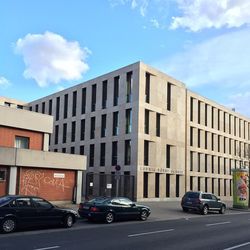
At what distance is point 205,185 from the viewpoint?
53906 mm

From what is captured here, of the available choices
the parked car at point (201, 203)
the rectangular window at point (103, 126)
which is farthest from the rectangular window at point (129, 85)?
the parked car at point (201, 203)

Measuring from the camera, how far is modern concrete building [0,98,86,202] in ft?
85.8

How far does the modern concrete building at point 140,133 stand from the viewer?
41625 millimetres

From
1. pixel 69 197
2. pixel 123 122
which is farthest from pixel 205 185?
pixel 69 197

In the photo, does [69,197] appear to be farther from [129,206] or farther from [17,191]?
[129,206]

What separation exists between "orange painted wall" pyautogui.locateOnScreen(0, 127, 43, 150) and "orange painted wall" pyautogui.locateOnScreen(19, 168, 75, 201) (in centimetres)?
275

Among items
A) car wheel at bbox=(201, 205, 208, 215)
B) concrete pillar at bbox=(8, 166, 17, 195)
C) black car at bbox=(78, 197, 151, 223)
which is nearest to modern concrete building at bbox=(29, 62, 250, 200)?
car wheel at bbox=(201, 205, 208, 215)

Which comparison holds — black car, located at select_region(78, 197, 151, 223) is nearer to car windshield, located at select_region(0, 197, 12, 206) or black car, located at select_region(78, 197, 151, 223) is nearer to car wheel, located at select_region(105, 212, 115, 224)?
car wheel, located at select_region(105, 212, 115, 224)

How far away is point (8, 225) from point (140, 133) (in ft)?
88.4

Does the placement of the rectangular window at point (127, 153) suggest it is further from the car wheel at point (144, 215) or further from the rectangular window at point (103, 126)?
the car wheel at point (144, 215)

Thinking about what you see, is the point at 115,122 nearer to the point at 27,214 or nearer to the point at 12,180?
the point at 12,180

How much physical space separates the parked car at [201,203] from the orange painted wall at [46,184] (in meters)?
8.63

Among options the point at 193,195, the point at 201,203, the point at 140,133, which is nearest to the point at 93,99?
the point at 140,133

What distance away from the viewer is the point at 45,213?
16.7 m
